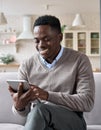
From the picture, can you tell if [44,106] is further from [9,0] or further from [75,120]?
[9,0]

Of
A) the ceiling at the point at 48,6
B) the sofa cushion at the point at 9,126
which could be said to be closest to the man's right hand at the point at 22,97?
the sofa cushion at the point at 9,126

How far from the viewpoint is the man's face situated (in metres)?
1.49

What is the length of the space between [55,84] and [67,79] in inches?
2.9

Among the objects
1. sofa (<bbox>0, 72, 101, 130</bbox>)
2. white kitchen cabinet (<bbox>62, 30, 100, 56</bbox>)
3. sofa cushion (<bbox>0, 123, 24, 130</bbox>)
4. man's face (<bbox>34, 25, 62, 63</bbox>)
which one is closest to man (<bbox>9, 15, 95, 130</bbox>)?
man's face (<bbox>34, 25, 62, 63</bbox>)

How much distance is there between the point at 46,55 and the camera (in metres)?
1.52

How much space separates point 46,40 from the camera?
1492 mm

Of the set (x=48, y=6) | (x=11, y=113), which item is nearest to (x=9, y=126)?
(x=11, y=113)

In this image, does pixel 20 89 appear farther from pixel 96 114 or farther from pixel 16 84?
pixel 96 114

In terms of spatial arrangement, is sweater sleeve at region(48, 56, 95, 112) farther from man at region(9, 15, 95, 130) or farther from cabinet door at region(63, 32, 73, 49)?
cabinet door at region(63, 32, 73, 49)

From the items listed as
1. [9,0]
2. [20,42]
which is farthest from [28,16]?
[9,0]

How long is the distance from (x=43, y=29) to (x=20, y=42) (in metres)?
6.70

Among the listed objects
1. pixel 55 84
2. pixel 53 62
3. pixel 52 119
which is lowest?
pixel 52 119

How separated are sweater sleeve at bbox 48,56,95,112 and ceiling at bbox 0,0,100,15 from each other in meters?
4.77

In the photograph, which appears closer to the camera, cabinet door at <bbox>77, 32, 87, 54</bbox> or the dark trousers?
the dark trousers
